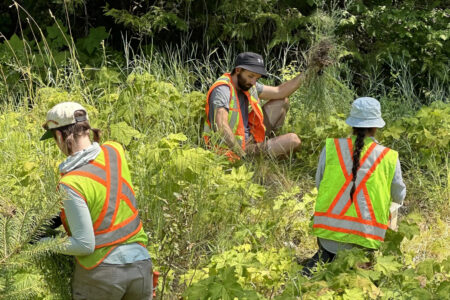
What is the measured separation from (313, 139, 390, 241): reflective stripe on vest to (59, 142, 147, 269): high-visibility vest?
123 centimetres

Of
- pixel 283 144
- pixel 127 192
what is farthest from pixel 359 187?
pixel 283 144

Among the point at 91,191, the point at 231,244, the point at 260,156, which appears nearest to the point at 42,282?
the point at 91,191

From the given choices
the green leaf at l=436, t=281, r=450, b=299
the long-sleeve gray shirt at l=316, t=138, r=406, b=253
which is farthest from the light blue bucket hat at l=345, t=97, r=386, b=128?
the green leaf at l=436, t=281, r=450, b=299

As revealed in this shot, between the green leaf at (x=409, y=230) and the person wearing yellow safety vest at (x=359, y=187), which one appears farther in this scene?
the person wearing yellow safety vest at (x=359, y=187)

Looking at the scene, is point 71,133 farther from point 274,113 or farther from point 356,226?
point 274,113

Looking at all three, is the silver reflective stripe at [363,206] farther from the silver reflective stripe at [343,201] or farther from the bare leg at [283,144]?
the bare leg at [283,144]

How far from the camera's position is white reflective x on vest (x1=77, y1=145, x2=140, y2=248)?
2.88 meters

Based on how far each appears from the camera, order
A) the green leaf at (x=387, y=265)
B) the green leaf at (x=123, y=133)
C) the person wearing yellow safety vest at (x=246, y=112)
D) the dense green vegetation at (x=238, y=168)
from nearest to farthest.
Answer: the dense green vegetation at (x=238, y=168) → the green leaf at (x=387, y=265) → the green leaf at (x=123, y=133) → the person wearing yellow safety vest at (x=246, y=112)

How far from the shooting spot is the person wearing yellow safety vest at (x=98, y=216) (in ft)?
9.23

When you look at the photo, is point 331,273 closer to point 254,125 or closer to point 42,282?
point 42,282

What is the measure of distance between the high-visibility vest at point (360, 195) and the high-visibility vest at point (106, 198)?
3.97ft

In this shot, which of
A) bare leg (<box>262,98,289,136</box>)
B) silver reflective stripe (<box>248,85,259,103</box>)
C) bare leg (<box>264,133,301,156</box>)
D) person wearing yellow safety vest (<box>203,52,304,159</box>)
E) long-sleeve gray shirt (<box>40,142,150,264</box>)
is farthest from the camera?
bare leg (<box>262,98,289,136</box>)

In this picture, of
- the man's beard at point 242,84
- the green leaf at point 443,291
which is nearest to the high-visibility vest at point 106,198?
the green leaf at point 443,291

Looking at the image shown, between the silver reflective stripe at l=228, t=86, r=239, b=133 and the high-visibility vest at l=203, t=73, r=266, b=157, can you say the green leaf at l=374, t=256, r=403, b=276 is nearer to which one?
the high-visibility vest at l=203, t=73, r=266, b=157
